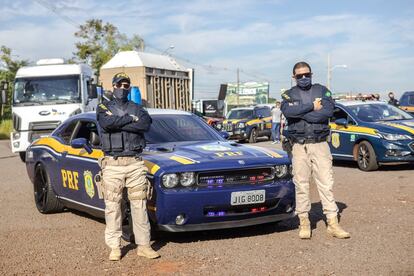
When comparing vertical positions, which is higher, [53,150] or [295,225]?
[53,150]

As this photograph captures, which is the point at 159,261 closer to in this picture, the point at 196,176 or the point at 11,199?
the point at 196,176

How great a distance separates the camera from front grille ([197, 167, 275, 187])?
622 cm

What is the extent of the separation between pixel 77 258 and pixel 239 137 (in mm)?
19812

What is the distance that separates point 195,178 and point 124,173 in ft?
2.41

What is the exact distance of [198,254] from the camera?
5.95 metres

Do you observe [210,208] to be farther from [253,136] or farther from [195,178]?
[253,136]

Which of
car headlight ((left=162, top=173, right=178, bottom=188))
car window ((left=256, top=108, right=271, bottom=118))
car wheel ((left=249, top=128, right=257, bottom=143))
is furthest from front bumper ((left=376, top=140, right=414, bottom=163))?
car window ((left=256, top=108, right=271, bottom=118))

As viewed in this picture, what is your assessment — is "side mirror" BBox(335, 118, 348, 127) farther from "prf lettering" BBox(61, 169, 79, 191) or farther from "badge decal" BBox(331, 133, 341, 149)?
"prf lettering" BBox(61, 169, 79, 191)

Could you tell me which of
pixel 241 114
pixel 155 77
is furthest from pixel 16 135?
pixel 241 114

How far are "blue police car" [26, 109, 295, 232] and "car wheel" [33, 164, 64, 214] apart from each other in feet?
1.67

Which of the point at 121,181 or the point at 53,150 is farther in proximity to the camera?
the point at 53,150

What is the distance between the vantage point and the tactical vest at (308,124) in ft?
21.5

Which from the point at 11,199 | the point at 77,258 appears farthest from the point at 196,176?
the point at 11,199

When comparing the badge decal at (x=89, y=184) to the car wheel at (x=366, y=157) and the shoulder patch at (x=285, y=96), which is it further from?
the car wheel at (x=366, y=157)
